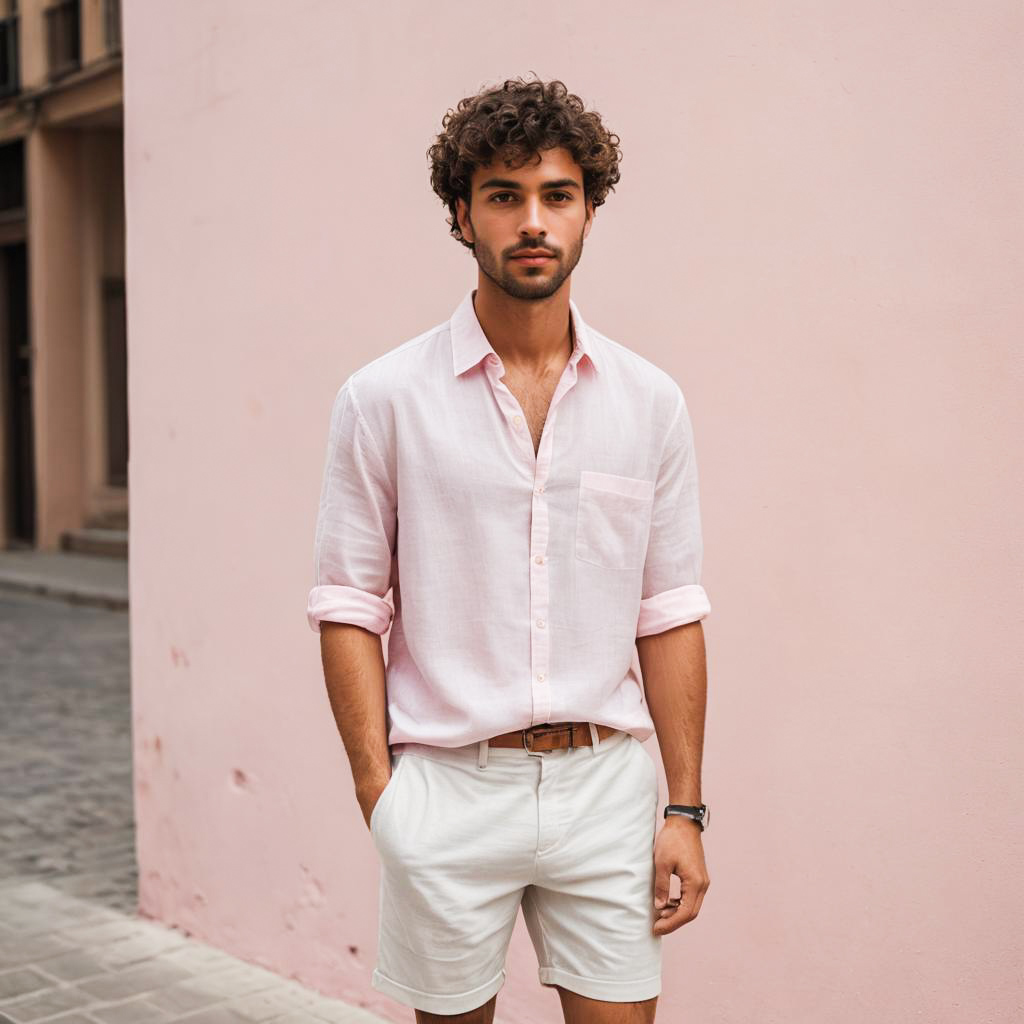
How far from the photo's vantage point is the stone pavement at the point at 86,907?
417 centimetres

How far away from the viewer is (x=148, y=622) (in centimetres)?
488

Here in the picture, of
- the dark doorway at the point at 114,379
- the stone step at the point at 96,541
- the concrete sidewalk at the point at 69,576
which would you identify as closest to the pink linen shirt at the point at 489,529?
the concrete sidewalk at the point at 69,576

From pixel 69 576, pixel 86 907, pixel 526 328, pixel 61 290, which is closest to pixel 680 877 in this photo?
pixel 526 328

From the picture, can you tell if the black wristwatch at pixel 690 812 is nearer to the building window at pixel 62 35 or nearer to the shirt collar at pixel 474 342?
the shirt collar at pixel 474 342

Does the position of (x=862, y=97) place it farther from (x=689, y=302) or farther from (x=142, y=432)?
(x=142, y=432)

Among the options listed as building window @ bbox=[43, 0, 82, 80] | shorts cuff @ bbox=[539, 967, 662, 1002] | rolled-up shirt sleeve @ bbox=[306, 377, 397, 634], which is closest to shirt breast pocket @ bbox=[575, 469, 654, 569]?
rolled-up shirt sleeve @ bbox=[306, 377, 397, 634]

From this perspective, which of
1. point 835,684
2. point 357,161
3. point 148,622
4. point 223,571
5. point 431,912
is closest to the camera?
point 431,912

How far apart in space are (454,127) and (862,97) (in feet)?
→ 3.35

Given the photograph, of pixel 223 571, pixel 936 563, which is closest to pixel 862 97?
pixel 936 563

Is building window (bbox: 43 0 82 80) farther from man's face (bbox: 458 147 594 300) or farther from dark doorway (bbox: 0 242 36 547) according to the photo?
man's face (bbox: 458 147 594 300)

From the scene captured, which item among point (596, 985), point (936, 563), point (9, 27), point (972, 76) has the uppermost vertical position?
point (9, 27)

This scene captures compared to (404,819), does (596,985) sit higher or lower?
lower

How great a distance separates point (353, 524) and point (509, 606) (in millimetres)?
295

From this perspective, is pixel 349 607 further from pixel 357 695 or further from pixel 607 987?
pixel 607 987
